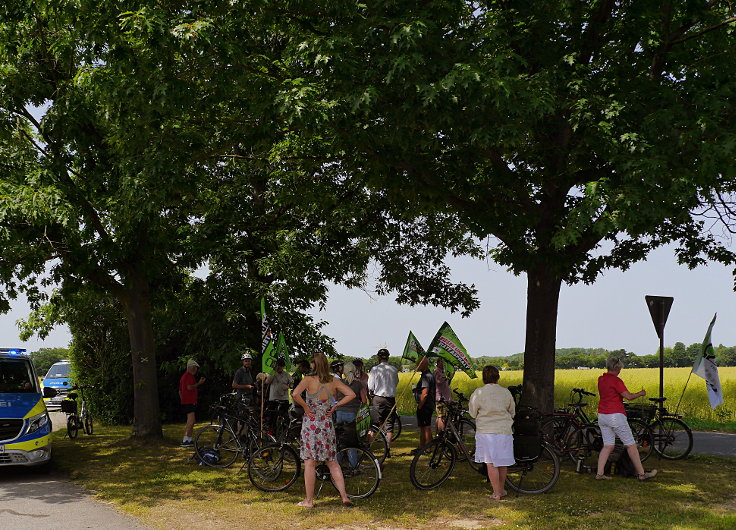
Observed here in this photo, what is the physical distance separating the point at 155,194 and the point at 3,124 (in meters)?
Answer: 4.71

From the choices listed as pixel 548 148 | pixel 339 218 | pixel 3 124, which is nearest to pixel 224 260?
pixel 339 218

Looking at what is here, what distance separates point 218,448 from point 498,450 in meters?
5.16

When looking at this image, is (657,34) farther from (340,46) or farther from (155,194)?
(155,194)

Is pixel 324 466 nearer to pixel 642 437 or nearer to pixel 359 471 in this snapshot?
pixel 359 471

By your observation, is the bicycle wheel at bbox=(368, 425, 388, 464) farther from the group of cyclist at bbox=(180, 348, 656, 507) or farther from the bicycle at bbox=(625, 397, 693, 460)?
the bicycle at bbox=(625, 397, 693, 460)

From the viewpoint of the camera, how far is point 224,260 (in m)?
18.6

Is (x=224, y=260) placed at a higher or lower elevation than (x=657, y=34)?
lower

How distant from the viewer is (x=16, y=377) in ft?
44.1

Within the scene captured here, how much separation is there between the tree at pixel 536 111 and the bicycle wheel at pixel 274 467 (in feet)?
14.8

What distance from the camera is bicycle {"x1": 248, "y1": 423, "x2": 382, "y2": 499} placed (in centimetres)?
1006

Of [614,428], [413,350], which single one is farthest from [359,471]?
[413,350]

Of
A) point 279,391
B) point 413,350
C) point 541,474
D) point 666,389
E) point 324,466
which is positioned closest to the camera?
point 324,466

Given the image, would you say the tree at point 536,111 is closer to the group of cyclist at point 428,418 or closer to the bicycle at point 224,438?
the group of cyclist at point 428,418

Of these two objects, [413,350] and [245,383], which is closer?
[413,350]
